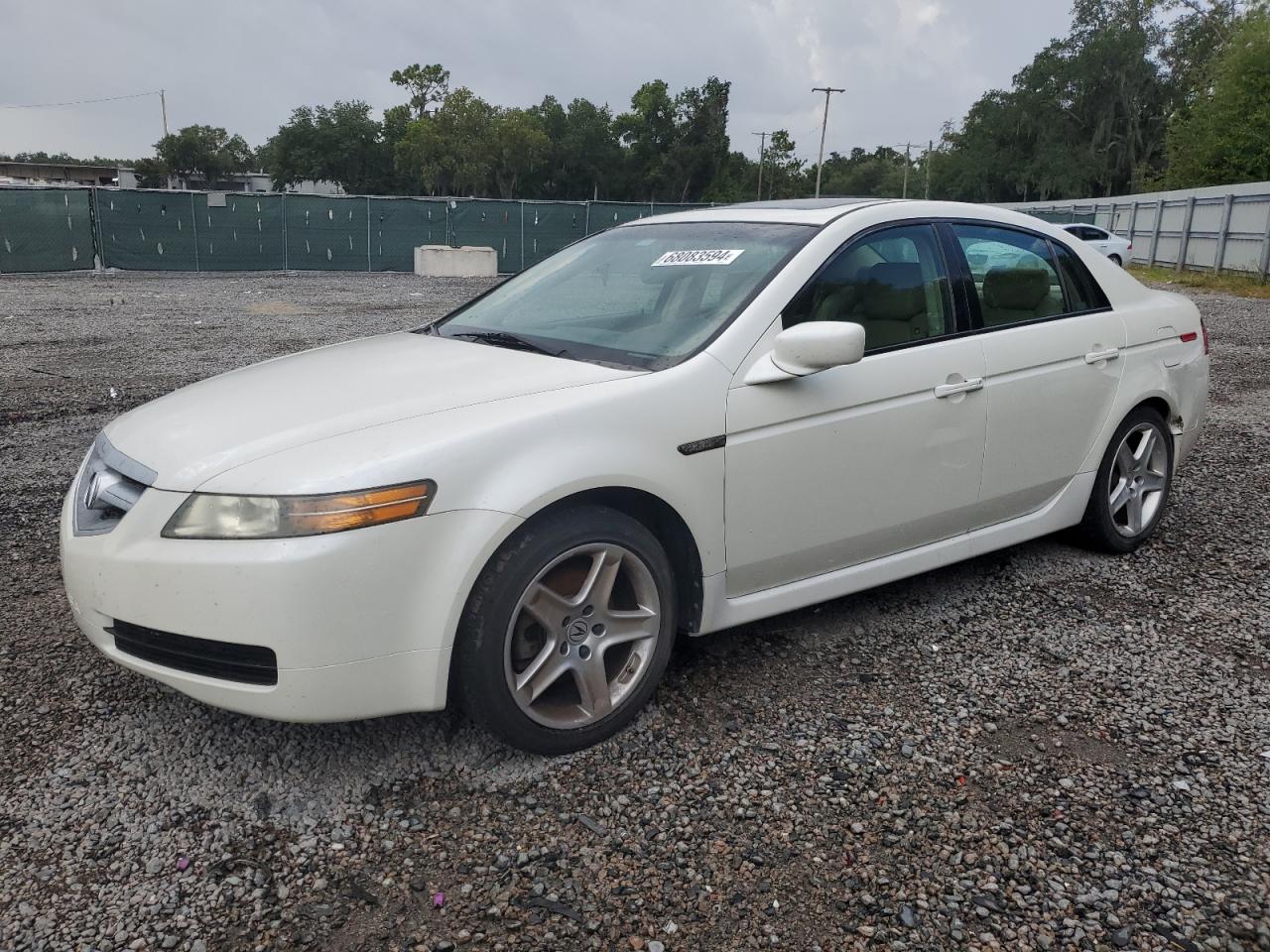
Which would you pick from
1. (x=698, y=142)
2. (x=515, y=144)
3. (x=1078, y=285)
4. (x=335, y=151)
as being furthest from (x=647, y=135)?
(x=1078, y=285)

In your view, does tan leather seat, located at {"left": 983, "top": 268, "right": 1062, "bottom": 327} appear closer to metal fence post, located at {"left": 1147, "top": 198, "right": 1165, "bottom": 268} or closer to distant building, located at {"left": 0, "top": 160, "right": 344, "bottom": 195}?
metal fence post, located at {"left": 1147, "top": 198, "right": 1165, "bottom": 268}

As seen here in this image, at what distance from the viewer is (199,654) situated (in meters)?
2.62

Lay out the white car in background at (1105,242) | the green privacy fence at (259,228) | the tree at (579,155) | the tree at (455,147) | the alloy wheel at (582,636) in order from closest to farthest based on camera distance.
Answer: the alloy wheel at (582,636)
the green privacy fence at (259,228)
the white car in background at (1105,242)
the tree at (455,147)
the tree at (579,155)

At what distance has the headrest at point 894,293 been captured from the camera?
11.8 feet

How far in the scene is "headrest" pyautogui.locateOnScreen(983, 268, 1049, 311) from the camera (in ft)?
13.0

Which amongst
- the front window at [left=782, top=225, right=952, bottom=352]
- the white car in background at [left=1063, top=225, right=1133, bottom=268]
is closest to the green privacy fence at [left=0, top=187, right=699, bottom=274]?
the white car in background at [left=1063, top=225, right=1133, bottom=268]

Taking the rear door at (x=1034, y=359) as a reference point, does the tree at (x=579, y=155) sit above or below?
above

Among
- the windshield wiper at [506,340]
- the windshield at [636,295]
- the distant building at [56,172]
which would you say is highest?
the distant building at [56,172]

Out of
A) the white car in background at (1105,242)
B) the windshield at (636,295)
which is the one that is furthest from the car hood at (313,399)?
the white car in background at (1105,242)

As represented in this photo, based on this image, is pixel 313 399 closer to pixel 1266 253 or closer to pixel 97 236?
pixel 97 236

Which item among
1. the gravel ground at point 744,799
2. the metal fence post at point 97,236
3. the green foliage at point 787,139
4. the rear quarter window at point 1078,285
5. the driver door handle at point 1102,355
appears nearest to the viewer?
the gravel ground at point 744,799

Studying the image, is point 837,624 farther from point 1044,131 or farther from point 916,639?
point 1044,131

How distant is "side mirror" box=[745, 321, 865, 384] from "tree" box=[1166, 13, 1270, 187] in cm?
4161

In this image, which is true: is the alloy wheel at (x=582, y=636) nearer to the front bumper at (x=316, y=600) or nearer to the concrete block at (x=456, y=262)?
the front bumper at (x=316, y=600)
